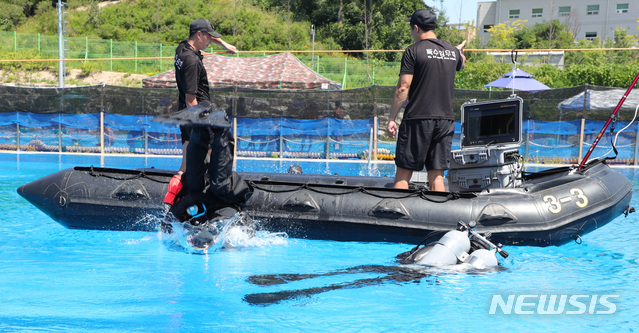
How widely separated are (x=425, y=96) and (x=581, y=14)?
45.3 metres

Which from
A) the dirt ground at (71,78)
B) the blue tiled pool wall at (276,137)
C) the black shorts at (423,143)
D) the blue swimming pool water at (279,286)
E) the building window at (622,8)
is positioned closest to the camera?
the blue swimming pool water at (279,286)

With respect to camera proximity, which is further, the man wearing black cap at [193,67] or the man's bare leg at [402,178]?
the man's bare leg at [402,178]

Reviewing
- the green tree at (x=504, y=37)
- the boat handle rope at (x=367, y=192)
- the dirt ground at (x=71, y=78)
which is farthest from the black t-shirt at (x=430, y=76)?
the green tree at (x=504, y=37)

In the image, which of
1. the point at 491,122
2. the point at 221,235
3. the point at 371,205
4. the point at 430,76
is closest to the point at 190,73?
the point at 221,235

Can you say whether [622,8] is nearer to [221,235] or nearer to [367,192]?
[367,192]

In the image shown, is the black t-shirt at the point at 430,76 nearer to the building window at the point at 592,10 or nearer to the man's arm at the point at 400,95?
the man's arm at the point at 400,95

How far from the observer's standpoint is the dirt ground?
1257 inches

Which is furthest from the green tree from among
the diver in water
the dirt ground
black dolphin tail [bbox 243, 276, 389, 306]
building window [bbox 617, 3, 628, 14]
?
black dolphin tail [bbox 243, 276, 389, 306]

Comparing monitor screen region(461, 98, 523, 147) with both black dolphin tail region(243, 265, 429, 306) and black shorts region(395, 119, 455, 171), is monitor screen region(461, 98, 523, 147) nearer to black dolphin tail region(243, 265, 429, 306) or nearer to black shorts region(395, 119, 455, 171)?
black shorts region(395, 119, 455, 171)

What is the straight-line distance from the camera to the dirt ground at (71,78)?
31922mm

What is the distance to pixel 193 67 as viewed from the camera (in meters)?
5.51

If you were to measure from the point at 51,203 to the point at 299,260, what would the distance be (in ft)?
9.24

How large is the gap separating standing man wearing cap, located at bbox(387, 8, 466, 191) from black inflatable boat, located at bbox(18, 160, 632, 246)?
1.36 ft

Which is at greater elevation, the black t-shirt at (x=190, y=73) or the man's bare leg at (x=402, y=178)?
the black t-shirt at (x=190, y=73)
